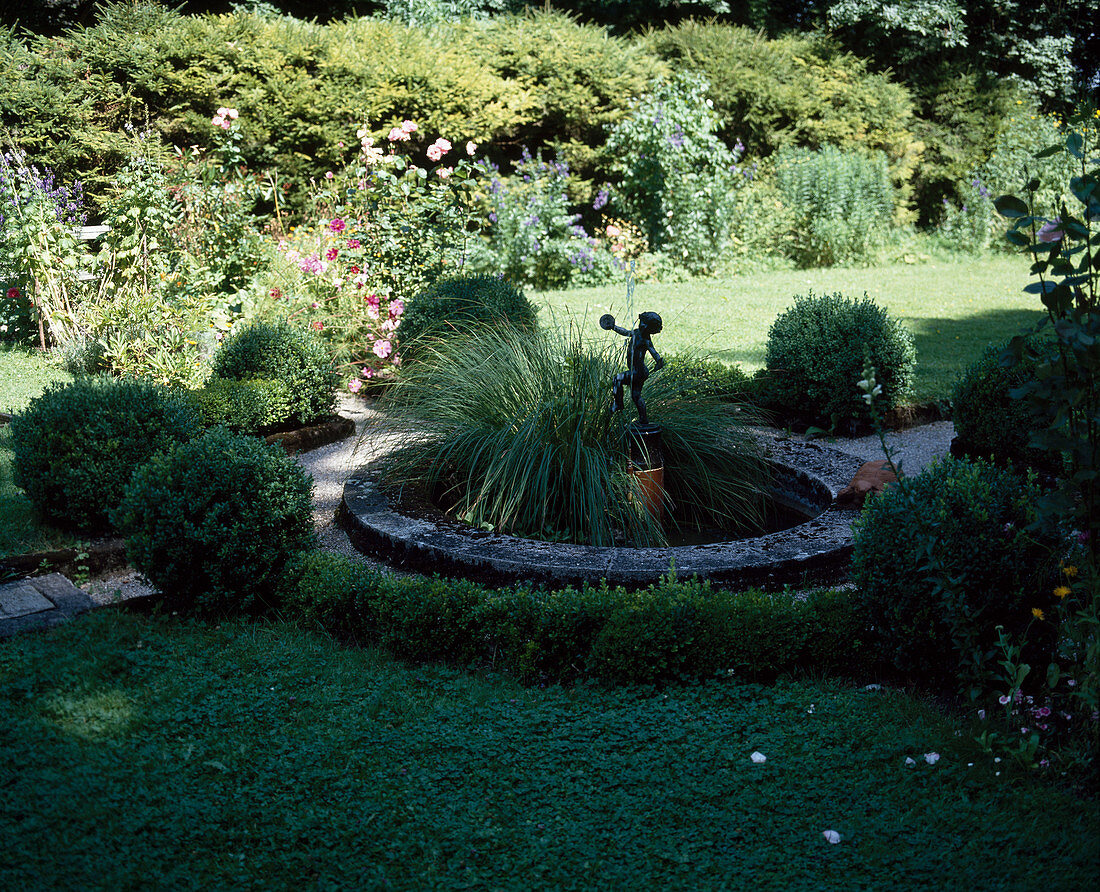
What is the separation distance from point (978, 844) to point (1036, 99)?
1878 cm

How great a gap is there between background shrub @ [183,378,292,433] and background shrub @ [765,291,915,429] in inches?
130

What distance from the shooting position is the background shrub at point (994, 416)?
4.86 metres

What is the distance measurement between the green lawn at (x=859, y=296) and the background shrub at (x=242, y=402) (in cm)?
221

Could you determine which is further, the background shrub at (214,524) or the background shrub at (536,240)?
the background shrub at (536,240)

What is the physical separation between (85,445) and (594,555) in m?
2.52

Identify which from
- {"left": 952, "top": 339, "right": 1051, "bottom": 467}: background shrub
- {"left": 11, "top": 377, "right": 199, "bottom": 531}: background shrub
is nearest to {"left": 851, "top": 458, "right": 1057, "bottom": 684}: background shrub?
{"left": 952, "top": 339, "right": 1051, "bottom": 467}: background shrub

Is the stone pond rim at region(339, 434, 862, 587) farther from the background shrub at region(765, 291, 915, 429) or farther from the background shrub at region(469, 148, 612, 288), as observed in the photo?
the background shrub at region(469, 148, 612, 288)

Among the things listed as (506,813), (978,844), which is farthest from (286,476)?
(978,844)

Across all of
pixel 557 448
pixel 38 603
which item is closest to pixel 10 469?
pixel 38 603

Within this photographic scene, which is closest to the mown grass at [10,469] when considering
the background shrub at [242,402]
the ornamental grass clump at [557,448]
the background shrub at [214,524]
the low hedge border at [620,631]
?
the background shrub at [214,524]

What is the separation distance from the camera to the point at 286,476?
3787 mm

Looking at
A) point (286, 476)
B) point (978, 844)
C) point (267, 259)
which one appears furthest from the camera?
point (267, 259)

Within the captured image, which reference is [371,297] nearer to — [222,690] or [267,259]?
[267,259]

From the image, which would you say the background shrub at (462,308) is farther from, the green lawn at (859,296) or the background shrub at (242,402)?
the background shrub at (242,402)
